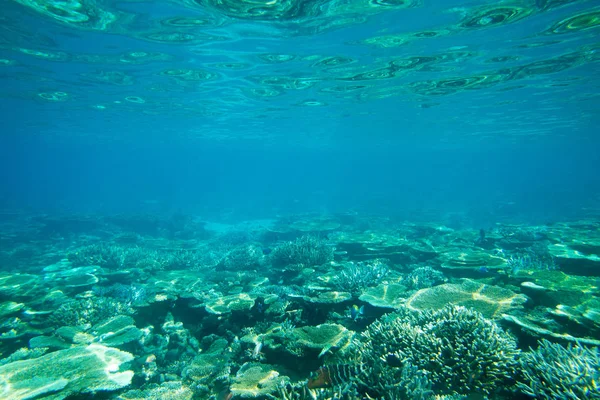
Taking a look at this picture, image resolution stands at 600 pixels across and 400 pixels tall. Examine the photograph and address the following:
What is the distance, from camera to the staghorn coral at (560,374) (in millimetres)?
3340

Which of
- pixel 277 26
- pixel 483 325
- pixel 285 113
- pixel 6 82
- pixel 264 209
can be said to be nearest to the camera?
→ pixel 483 325

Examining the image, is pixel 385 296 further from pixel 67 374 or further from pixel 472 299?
pixel 67 374

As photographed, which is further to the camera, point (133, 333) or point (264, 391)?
point (133, 333)

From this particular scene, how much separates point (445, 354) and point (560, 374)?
1.25 m

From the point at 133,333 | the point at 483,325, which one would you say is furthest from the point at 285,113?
the point at 483,325

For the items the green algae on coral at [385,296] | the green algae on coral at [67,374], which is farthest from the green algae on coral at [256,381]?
the green algae on coral at [385,296]

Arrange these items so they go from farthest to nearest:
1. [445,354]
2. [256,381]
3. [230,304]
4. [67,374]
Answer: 1. [230,304]
2. [67,374]
3. [256,381]
4. [445,354]

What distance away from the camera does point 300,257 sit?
12.4m

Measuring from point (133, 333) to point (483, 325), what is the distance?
7375 mm

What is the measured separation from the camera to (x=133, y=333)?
7199 millimetres

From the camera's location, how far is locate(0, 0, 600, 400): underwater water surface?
4.50 m

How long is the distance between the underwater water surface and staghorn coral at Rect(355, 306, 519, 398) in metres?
0.03

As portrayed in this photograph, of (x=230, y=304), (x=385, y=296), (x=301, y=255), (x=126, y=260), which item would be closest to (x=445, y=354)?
(x=385, y=296)

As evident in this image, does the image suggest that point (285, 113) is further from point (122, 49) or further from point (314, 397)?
point (314, 397)
